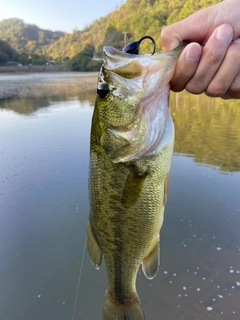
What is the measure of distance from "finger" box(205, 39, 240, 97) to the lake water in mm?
2352

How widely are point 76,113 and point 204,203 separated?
345 inches

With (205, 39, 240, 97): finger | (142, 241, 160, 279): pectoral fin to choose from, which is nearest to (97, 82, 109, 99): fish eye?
(205, 39, 240, 97): finger

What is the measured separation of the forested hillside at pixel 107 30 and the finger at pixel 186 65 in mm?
31465

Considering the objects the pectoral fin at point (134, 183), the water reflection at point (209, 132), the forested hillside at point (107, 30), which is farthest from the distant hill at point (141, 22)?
the pectoral fin at point (134, 183)

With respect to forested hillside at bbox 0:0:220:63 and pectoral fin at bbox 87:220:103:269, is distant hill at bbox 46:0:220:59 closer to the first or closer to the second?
forested hillside at bbox 0:0:220:63

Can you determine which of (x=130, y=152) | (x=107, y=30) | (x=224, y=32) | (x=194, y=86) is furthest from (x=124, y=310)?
(x=107, y=30)

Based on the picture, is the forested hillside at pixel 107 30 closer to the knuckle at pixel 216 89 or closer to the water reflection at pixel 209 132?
the water reflection at pixel 209 132

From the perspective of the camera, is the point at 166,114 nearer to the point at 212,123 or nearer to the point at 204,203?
the point at 204,203

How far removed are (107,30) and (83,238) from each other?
79663 millimetres

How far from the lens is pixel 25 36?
121m

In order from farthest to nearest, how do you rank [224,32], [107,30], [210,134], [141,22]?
[107,30]
[141,22]
[210,134]
[224,32]

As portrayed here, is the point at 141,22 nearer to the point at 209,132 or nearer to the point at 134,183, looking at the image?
the point at 209,132

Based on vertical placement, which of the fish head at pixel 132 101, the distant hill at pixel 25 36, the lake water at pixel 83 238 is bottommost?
the lake water at pixel 83 238

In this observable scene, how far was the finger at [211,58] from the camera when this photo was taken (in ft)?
4.05
